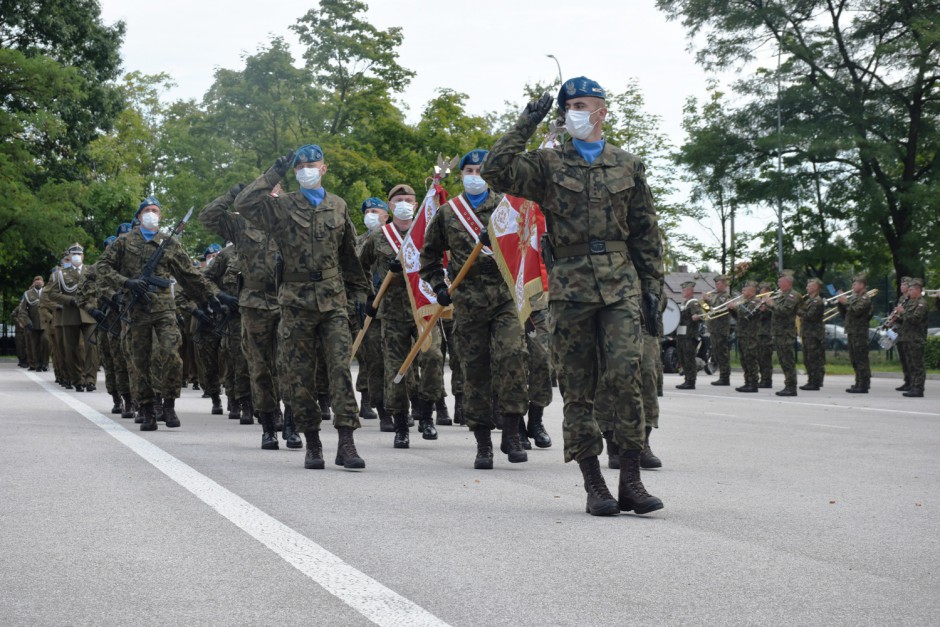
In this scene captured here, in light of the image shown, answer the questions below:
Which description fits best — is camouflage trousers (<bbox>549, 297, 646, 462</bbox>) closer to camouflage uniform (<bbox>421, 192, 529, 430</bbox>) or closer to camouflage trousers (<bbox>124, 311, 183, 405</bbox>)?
camouflage uniform (<bbox>421, 192, 529, 430</bbox>)

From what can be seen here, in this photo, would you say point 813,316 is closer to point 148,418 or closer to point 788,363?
point 788,363

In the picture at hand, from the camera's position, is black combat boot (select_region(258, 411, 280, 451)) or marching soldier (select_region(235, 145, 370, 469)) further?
black combat boot (select_region(258, 411, 280, 451))

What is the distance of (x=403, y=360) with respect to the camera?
1147 centimetres

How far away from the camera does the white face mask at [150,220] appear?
1307cm

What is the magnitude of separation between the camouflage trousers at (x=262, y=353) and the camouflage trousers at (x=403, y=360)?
95cm

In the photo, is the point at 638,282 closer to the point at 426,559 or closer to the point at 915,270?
the point at 426,559

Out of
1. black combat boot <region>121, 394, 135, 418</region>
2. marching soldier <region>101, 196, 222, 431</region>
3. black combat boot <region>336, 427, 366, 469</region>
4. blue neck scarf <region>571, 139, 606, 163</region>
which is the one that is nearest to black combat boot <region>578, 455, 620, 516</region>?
blue neck scarf <region>571, 139, 606, 163</region>

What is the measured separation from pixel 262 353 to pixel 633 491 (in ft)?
14.9

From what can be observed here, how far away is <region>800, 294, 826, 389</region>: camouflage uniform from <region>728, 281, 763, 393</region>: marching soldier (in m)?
0.77

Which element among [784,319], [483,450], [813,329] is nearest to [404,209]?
[483,450]

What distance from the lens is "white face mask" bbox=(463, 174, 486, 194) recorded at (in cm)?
973

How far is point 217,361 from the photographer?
15.8 meters

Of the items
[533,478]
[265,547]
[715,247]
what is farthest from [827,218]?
[265,547]

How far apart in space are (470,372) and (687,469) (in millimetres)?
1599
